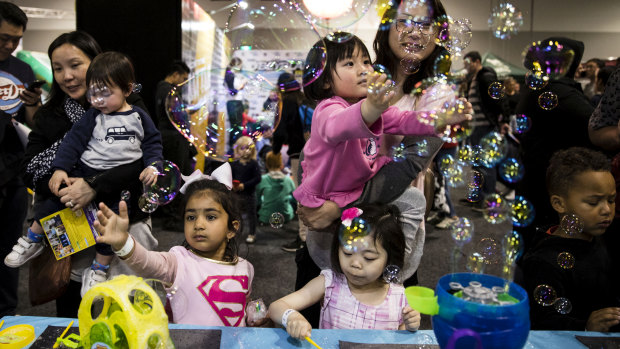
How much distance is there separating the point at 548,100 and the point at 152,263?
1.42 metres

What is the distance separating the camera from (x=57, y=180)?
1.38 meters

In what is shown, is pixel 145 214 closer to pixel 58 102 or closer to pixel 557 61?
pixel 58 102

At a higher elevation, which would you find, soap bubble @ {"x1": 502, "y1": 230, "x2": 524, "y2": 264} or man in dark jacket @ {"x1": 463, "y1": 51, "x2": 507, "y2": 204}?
man in dark jacket @ {"x1": 463, "y1": 51, "x2": 507, "y2": 204}

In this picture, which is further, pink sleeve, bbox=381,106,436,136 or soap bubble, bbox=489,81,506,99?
soap bubble, bbox=489,81,506,99

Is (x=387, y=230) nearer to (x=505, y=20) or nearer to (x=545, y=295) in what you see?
(x=545, y=295)

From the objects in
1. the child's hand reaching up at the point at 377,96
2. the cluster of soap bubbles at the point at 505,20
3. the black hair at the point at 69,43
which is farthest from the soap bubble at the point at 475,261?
the black hair at the point at 69,43

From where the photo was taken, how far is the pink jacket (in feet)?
3.10

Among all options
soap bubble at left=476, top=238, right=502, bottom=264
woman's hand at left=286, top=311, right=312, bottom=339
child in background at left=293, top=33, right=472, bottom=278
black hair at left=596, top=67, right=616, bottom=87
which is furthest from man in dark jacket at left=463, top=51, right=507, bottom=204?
woman's hand at left=286, top=311, right=312, bottom=339

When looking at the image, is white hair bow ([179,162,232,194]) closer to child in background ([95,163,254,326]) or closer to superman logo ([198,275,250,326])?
child in background ([95,163,254,326])

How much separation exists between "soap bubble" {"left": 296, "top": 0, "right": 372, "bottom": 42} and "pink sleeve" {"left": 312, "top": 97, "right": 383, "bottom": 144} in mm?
509

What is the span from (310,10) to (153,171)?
0.75m

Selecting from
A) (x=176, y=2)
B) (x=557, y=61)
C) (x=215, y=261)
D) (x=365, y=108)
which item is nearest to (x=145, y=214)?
(x=215, y=261)

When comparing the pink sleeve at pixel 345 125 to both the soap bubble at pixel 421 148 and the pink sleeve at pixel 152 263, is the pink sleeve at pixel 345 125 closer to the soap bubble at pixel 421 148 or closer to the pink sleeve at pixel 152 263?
the soap bubble at pixel 421 148

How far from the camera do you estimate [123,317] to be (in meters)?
0.77
